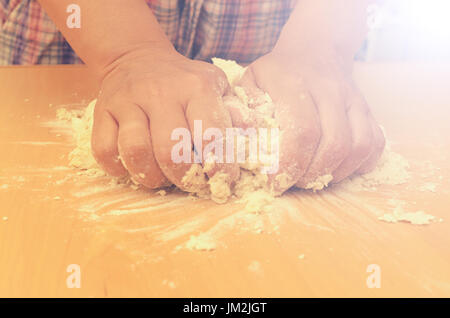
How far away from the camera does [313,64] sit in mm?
668

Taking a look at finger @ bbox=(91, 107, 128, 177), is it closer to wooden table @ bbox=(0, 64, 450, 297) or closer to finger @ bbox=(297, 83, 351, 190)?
wooden table @ bbox=(0, 64, 450, 297)

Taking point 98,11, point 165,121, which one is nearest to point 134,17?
point 98,11

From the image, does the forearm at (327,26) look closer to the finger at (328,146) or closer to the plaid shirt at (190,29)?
the finger at (328,146)

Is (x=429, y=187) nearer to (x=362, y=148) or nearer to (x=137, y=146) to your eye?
(x=362, y=148)

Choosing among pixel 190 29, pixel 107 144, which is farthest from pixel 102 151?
pixel 190 29

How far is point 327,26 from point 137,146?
16.4 inches

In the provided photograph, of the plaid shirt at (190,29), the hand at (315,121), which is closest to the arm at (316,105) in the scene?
the hand at (315,121)

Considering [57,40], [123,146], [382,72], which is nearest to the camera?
[123,146]

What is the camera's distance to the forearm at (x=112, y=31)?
678 mm

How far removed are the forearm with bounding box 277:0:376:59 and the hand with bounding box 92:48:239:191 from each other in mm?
207

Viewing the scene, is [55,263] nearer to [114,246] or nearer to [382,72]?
[114,246]

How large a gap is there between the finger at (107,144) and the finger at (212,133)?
0.09 metres

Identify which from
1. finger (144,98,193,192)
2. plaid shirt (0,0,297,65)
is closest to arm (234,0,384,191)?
finger (144,98,193,192)

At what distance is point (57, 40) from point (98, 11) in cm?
50
